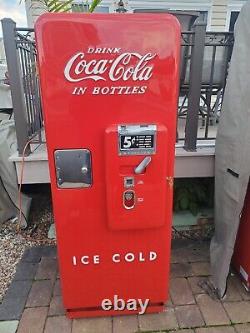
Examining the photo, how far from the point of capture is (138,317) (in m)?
1.94

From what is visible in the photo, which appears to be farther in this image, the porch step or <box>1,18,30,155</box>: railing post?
the porch step

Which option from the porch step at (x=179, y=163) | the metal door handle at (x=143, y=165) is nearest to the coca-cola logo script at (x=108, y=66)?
the metal door handle at (x=143, y=165)

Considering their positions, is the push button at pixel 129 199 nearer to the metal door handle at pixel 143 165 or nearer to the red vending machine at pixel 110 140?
the red vending machine at pixel 110 140

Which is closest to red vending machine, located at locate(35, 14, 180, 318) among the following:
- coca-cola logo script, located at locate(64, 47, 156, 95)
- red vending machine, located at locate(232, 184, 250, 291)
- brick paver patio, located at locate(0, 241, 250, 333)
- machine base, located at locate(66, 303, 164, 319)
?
coca-cola logo script, located at locate(64, 47, 156, 95)

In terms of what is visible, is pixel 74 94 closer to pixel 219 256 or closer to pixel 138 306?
pixel 138 306

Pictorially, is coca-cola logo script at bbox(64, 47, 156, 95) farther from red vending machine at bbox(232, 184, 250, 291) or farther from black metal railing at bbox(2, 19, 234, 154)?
red vending machine at bbox(232, 184, 250, 291)

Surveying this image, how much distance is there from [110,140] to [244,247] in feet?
4.62

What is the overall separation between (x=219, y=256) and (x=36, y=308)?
4.49 ft

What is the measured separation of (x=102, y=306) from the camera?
1.91m

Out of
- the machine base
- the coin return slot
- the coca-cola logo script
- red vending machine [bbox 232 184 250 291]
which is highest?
the coca-cola logo script

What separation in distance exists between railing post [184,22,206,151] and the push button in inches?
42.5

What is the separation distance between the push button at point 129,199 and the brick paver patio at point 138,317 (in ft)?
2.83

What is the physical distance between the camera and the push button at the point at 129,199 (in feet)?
5.16

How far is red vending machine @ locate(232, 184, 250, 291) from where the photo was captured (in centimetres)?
211
